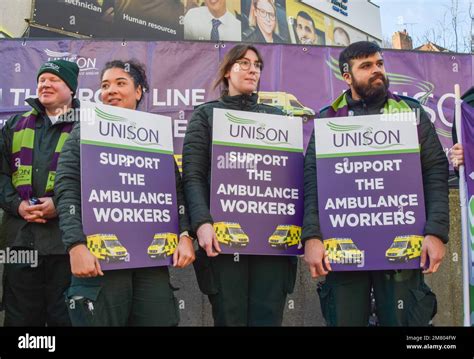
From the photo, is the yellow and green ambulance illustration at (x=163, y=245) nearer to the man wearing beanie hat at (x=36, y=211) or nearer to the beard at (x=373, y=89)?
the man wearing beanie hat at (x=36, y=211)

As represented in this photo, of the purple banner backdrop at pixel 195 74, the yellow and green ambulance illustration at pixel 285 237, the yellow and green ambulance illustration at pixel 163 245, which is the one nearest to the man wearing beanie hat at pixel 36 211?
the yellow and green ambulance illustration at pixel 163 245

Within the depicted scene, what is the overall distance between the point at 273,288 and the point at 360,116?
1.06 m

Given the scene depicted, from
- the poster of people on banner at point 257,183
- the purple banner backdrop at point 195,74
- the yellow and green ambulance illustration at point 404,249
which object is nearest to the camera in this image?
the yellow and green ambulance illustration at point 404,249

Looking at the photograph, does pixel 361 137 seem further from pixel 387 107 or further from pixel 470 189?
pixel 470 189

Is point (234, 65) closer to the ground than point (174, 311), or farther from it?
farther from it

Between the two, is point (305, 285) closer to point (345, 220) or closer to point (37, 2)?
point (345, 220)

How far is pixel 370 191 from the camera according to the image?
299cm

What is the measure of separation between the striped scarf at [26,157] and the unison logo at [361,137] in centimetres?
158

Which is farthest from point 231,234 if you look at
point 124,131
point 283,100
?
point 283,100

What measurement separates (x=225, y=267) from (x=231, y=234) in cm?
18

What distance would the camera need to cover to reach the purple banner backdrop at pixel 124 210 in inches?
110

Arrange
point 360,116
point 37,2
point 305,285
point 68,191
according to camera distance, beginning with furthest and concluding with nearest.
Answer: point 37,2 < point 305,285 < point 360,116 < point 68,191

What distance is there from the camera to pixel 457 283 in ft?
14.7
